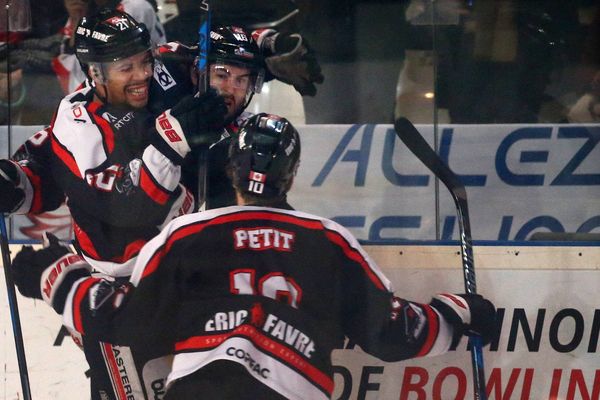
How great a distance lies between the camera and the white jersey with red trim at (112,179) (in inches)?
109

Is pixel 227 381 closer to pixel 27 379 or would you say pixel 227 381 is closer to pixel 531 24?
pixel 27 379

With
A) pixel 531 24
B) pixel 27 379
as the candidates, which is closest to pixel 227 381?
pixel 27 379

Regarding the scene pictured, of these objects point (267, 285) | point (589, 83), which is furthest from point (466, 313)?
point (589, 83)

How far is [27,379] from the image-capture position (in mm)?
3094

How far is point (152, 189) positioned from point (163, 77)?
302 millimetres

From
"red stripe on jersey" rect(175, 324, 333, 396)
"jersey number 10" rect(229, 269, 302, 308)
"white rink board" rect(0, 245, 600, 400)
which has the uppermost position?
"jersey number 10" rect(229, 269, 302, 308)

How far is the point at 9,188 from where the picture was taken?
114 inches

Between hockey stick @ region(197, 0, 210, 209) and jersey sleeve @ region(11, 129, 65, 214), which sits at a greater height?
hockey stick @ region(197, 0, 210, 209)

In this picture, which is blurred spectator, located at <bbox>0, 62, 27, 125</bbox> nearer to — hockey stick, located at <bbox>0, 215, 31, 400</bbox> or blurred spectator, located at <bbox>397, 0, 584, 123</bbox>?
hockey stick, located at <bbox>0, 215, 31, 400</bbox>

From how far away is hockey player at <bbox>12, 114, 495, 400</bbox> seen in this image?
2.59 metres

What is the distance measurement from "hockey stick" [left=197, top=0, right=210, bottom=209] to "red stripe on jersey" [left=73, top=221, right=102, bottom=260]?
1.14ft

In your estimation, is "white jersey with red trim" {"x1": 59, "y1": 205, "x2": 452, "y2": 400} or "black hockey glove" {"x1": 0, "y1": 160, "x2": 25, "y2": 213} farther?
"black hockey glove" {"x1": 0, "y1": 160, "x2": 25, "y2": 213}

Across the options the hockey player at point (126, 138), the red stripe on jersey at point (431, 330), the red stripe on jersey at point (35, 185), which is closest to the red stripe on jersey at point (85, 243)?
the hockey player at point (126, 138)

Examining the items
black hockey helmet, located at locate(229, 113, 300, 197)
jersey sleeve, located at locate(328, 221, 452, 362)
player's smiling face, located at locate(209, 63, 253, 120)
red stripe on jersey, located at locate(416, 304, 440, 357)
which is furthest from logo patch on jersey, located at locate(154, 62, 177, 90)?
red stripe on jersey, located at locate(416, 304, 440, 357)
